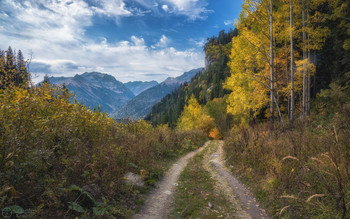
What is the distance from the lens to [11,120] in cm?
374

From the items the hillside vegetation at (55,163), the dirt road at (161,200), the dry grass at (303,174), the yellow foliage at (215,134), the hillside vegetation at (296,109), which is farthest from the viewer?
the yellow foliage at (215,134)

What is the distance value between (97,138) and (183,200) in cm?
375

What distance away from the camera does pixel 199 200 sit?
19.1 ft

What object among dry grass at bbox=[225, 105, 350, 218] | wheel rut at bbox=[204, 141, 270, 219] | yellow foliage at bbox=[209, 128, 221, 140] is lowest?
yellow foliage at bbox=[209, 128, 221, 140]

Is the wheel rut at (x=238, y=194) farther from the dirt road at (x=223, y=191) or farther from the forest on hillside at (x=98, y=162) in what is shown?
the forest on hillside at (x=98, y=162)

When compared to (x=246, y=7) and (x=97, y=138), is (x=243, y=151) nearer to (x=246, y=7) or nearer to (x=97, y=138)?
(x=97, y=138)

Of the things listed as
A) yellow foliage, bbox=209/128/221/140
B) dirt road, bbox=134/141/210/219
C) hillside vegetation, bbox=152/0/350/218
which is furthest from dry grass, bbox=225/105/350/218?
yellow foliage, bbox=209/128/221/140

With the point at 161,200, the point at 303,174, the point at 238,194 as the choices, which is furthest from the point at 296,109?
the point at 161,200

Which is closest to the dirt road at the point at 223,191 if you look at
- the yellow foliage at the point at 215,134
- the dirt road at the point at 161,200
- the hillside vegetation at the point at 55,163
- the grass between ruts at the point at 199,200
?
the dirt road at the point at 161,200

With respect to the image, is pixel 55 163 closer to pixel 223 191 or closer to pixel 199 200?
pixel 199 200

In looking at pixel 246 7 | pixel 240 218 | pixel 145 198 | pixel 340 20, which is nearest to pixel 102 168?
pixel 145 198

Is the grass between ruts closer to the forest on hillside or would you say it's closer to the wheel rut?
the wheel rut

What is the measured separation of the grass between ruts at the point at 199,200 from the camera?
489 cm

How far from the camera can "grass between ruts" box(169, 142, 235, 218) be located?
4.89 meters
